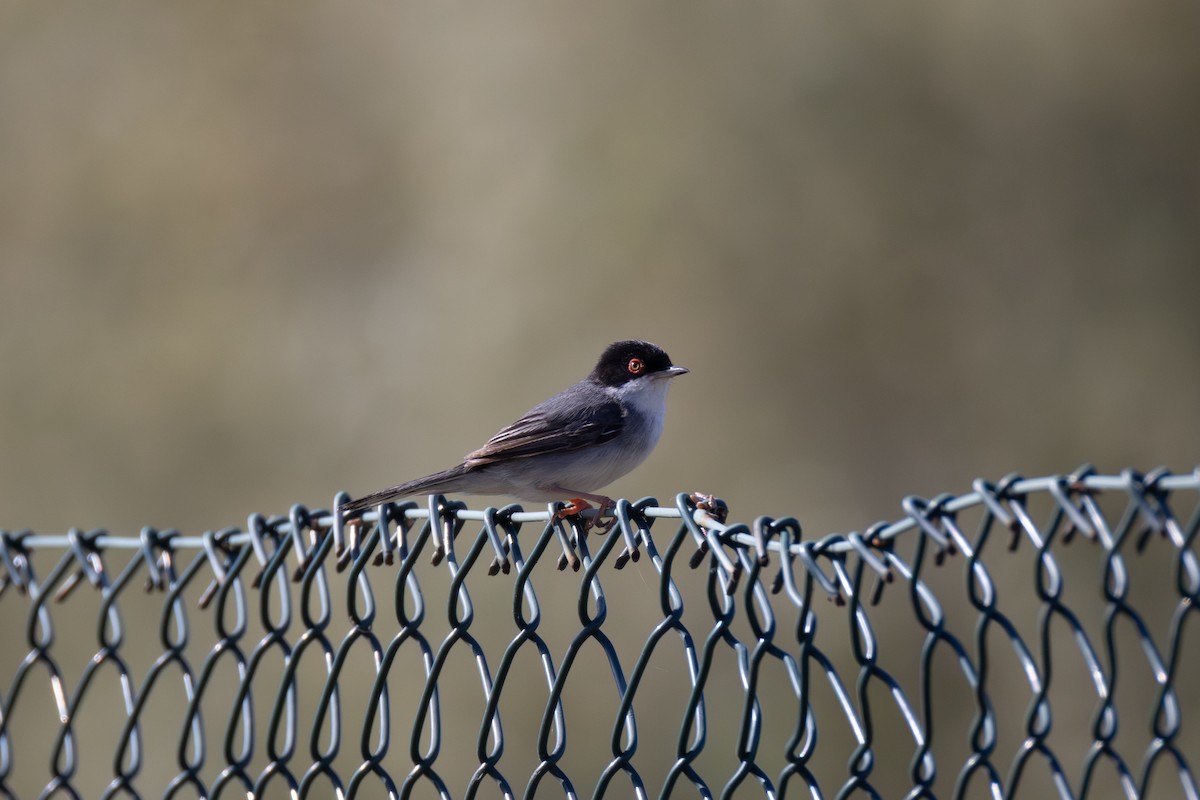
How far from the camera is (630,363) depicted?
5.73 meters

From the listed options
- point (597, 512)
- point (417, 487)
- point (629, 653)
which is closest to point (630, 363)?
point (417, 487)

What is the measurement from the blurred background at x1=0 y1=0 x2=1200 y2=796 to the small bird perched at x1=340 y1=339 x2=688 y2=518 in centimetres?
294

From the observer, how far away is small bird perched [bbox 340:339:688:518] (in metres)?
5.19

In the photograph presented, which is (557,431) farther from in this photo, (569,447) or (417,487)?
(417,487)

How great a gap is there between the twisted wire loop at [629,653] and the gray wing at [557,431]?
21.5 inches

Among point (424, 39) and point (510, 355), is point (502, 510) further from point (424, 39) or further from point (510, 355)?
point (424, 39)

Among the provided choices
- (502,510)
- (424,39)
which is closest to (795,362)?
(424,39)

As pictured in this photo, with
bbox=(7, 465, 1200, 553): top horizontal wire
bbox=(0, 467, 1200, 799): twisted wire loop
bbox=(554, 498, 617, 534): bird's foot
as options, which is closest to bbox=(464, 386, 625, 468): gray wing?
bbox=(0, 467, 1200, 799): twisted wire loop

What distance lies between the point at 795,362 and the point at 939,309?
1134 millimetres

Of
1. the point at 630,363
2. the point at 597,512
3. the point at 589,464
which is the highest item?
the point at 630,363

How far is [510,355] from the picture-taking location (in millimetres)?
10062

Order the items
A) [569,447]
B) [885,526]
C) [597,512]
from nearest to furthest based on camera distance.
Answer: [885,526] → [597,512] → [569,447]

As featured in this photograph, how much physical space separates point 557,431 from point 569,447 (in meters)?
0.09

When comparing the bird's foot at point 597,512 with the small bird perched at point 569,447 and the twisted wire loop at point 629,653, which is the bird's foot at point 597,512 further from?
the small bird perched at point 569,447
